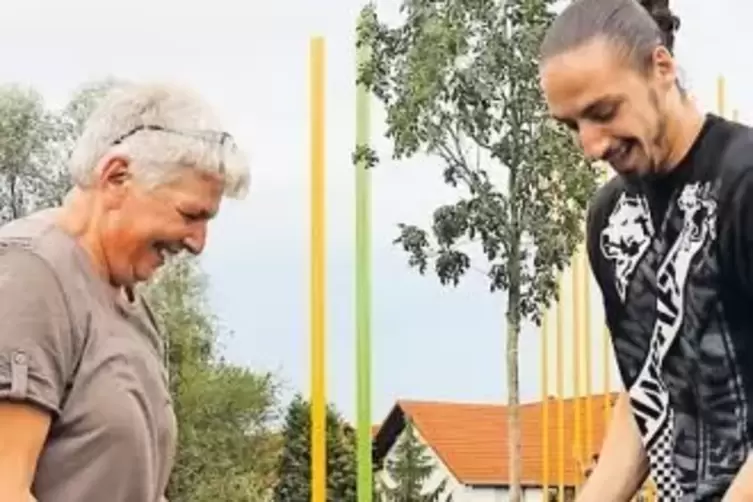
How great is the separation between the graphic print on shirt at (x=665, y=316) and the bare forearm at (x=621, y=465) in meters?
0.10

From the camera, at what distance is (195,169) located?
255cm

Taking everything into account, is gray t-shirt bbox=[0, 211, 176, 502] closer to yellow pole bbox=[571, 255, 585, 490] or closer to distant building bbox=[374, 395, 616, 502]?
yellow pole bbox=[571, 255, 585, 490]

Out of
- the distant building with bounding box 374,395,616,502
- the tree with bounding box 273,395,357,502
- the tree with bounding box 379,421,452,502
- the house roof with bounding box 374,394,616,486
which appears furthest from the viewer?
the house roof with bounding box 374,394,616,486

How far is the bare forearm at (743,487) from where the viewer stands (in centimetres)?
223

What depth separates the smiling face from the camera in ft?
8.30

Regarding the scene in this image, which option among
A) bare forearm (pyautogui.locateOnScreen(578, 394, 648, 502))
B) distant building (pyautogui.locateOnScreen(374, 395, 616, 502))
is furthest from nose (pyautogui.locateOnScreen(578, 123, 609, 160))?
distant building (pyautogui.locateOnScreen(374, 395, 616, 502))

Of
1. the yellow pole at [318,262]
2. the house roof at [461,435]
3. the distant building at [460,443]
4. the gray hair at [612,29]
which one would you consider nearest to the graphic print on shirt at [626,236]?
the gray hair at [612,29]

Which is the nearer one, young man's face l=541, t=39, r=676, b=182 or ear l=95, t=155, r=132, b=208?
young man's face l=541, t=39, r=676, b=182

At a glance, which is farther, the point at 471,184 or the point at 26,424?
the point at 471,184

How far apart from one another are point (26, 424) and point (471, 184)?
10.1m

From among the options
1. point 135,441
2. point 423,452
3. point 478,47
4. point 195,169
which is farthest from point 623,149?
point 423,452

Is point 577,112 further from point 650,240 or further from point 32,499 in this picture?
point 32,499

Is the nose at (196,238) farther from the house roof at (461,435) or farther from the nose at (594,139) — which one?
the house roof at (461,435)

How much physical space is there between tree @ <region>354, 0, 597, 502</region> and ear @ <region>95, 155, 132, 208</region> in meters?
9.53
